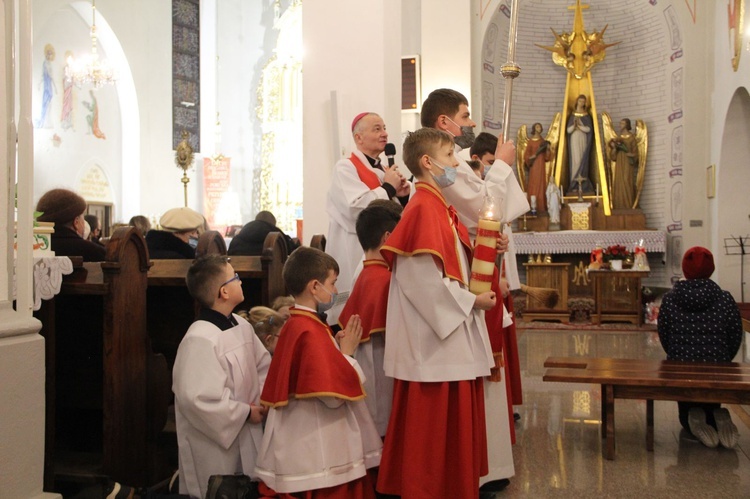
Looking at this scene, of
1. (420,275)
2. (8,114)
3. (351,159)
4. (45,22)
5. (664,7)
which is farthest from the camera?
(45,22)

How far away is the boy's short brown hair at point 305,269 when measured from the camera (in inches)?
119

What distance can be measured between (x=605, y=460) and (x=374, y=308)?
1711 mm

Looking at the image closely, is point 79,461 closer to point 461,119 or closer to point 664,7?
point 461,119

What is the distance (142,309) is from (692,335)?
333cm

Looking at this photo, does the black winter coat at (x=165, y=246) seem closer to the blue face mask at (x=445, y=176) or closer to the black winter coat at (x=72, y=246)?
the black winter coat at (x=72, y=246)

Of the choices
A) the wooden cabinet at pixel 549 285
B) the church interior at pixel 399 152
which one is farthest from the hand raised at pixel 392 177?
the wooden cabinet at pixel 549 285

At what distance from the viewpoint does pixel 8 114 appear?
2.49 m

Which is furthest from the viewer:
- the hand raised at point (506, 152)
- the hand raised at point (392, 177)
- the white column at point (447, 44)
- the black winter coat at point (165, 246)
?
the white column at point (447, 44)

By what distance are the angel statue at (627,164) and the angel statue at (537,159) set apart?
1083 millimetres

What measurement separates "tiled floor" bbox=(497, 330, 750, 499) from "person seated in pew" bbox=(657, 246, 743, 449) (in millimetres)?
197

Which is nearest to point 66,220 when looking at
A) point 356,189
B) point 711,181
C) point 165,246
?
point 165,246

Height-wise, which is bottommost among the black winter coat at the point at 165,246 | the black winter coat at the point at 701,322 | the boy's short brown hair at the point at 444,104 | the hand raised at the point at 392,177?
the black winter coat at the point at 701,322

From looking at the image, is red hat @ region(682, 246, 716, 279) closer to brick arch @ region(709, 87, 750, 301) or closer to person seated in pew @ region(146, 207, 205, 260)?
person seated in pew @ region(146, 207, 205, 260)

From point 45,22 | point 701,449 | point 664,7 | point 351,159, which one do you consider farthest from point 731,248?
point 45,22
